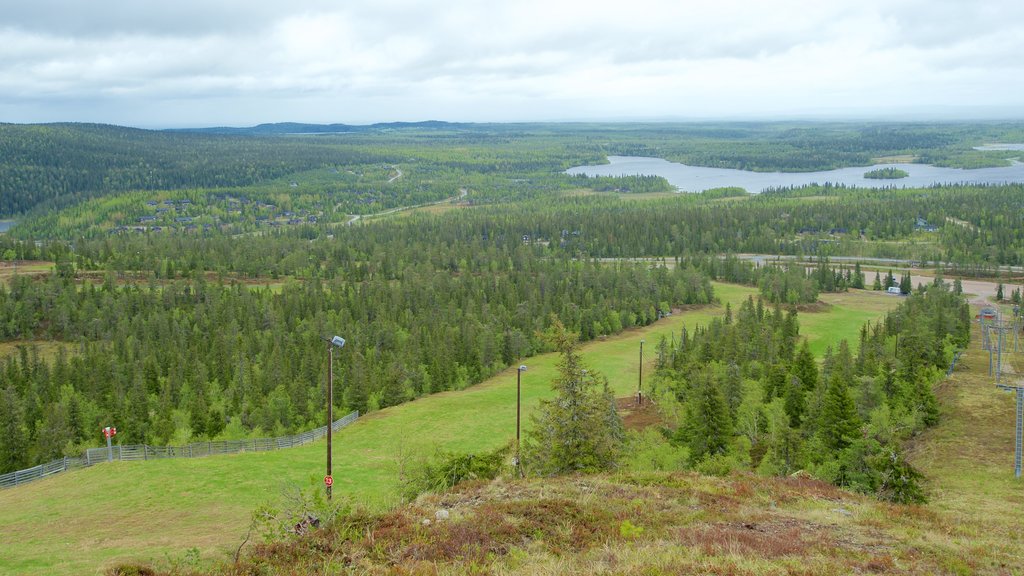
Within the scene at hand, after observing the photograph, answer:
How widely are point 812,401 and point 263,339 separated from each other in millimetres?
57143

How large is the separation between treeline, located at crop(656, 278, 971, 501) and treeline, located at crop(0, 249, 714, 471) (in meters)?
22.8

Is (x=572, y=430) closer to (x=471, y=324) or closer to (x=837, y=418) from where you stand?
(x=837, y=418)

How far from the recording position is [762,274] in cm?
12519

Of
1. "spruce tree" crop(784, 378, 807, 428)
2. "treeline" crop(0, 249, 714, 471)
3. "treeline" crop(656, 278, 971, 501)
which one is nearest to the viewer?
"treeline" crop(656, 278, 971, 501)

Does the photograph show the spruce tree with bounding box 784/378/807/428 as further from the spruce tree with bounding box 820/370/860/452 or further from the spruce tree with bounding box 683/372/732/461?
the spruce tree with bounding box 683/372/732/461

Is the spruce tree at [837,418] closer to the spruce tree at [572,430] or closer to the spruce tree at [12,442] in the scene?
the spruce tree at [572,430]

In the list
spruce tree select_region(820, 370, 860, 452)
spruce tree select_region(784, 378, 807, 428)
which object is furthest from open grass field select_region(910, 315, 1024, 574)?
spruce tree select_region(784, 378, 807, 428)

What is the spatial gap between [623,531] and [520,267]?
113 metres

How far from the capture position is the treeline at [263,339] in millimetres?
57719

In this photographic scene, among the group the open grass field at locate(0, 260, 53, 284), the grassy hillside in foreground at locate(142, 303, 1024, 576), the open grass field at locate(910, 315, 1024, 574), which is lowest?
the open grass field at locate(0, 260, 53, 284)

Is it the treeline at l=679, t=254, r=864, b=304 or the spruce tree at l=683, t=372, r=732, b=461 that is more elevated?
the spruce tree at l=683, t=372, r=732, b=461

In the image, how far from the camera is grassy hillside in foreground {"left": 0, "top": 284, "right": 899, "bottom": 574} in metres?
27.6

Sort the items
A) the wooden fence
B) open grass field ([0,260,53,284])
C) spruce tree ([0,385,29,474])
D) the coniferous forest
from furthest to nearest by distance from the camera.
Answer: open grass field ([0,260,53,284]), spruce tree ([0,385,29,474]), the coniferous forest, the wooden fence

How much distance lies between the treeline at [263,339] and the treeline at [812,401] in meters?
22.8
